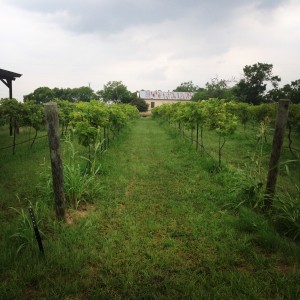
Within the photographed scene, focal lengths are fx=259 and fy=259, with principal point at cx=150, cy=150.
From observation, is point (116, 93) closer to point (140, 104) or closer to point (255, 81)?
point (140, 104)

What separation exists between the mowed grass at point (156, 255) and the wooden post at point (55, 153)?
0.37 metres

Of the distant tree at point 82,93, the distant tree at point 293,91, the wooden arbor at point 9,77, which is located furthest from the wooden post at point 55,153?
the distant tree at point 82,93

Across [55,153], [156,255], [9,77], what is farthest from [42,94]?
[156,255]

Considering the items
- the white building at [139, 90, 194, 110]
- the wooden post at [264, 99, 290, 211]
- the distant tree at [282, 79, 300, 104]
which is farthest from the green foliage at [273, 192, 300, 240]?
the white building at [139, 90, 194, 110]

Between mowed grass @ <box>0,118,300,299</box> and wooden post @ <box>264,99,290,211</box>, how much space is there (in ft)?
1.58

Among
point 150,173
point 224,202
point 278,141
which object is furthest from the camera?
point 150,173

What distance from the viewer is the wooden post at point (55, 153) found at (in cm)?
411

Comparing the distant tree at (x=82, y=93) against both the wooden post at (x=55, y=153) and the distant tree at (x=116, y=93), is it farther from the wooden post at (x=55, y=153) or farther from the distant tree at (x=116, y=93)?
the wooden post at (x=55, y=153)

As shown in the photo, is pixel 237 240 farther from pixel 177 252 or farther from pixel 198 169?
pixel 198 169

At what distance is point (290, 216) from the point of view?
416 centimetres

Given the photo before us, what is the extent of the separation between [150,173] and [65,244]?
4.29m

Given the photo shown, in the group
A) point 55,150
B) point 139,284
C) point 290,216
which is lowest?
point 139,284

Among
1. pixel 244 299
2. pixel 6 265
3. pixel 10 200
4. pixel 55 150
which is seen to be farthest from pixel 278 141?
pixel 10 200

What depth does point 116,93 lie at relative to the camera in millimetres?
63750
